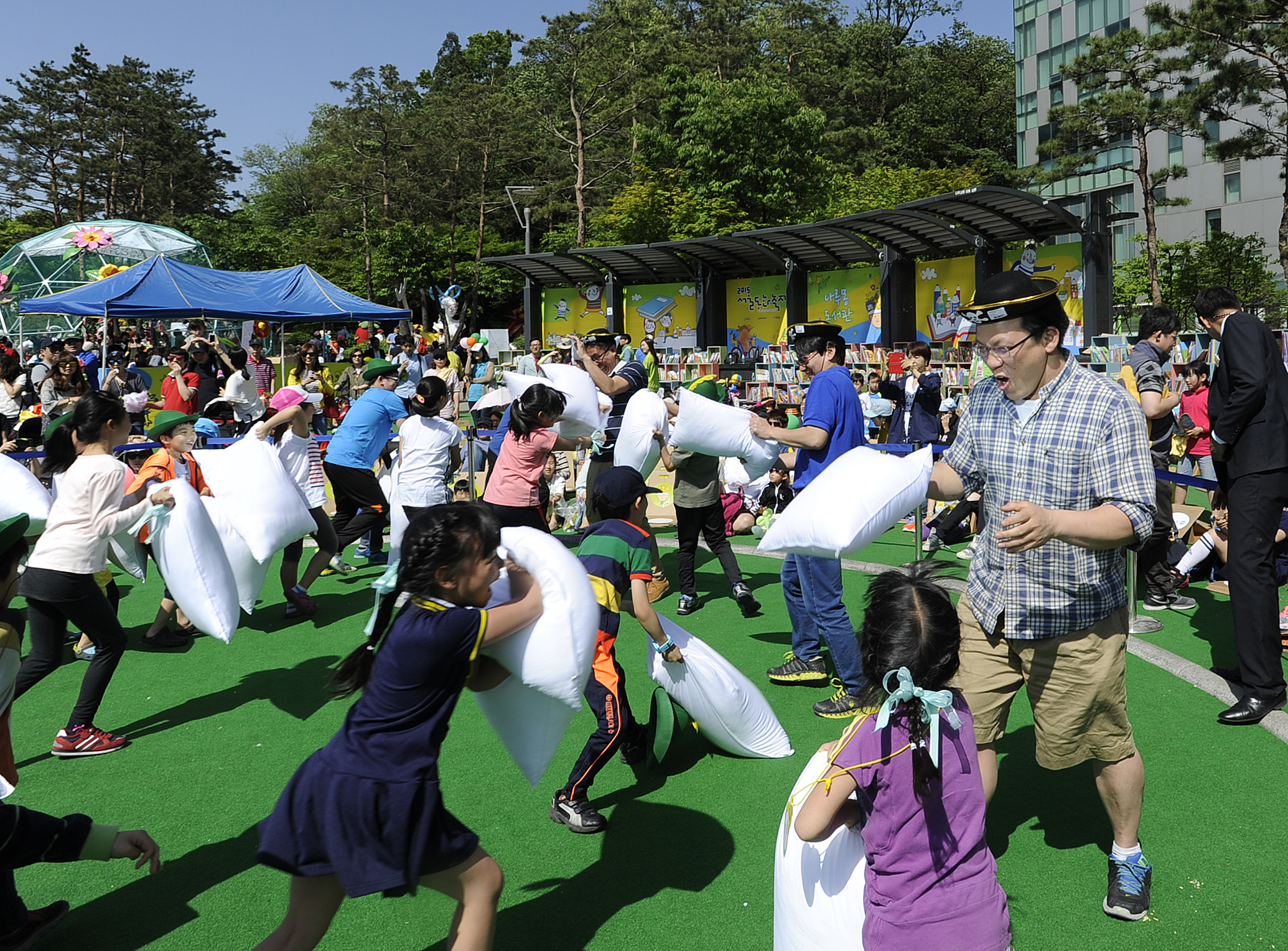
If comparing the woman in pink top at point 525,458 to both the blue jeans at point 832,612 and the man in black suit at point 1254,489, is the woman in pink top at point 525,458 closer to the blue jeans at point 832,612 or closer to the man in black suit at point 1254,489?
the blue jeans at point 832,612

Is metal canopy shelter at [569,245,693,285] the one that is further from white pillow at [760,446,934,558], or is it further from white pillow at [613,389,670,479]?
white pillow at [760,446,934,558]

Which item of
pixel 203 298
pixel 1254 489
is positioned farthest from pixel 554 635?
pixel 203 298

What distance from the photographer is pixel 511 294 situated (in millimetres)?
41375

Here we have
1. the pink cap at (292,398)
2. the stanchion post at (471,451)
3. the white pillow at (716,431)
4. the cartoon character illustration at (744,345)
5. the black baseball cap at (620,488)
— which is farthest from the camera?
the cartoon character illustration at (744,345)

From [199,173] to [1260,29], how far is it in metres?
50.1

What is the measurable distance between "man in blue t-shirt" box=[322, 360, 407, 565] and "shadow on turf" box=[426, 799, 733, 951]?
418 centimetres

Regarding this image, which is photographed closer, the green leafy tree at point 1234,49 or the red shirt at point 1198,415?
the red shirt at point 1198,415

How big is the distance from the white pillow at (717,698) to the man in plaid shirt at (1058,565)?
3.53ft

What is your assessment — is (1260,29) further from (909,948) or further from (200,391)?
(909,948)

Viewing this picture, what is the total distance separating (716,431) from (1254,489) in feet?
8.25

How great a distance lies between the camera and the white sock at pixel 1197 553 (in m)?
6.40

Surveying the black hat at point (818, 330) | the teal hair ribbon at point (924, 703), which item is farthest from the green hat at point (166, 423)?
the teal hair ribbon at point (924, 703)

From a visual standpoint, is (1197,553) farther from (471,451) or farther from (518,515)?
(471,451)

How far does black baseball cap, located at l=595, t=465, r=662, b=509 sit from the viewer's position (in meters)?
3.90
